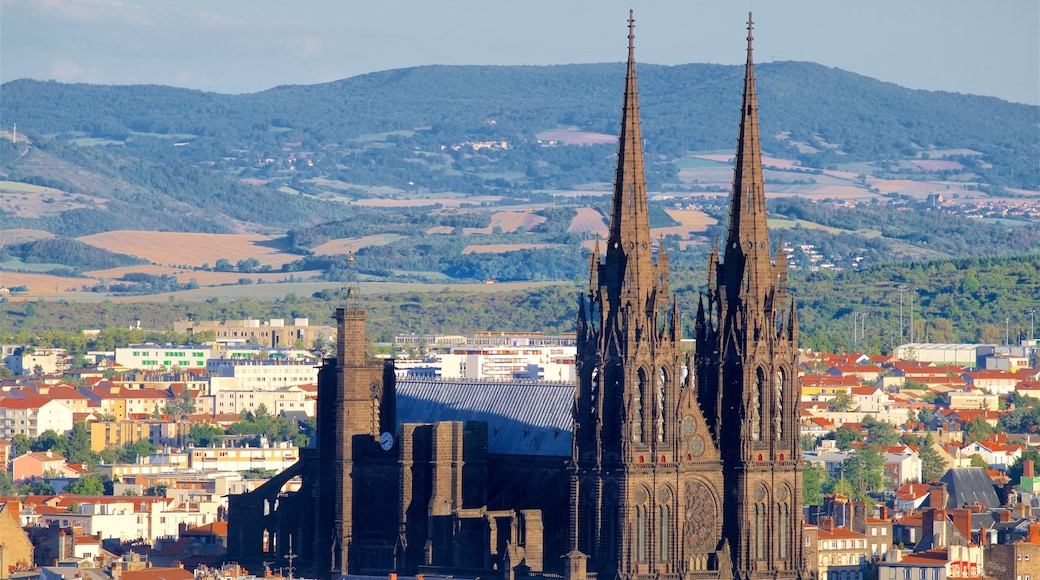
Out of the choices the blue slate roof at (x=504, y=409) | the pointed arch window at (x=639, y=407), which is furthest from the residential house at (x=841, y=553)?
the pointed arch window at (x=639, y=407)

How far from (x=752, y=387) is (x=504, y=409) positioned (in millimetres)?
11187

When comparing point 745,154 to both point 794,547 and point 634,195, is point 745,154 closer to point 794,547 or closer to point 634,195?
point 634,195

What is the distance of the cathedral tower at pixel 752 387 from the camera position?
108312 millimetres

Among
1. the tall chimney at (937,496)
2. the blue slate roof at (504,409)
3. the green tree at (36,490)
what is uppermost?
the blue slate roof at (504,409)

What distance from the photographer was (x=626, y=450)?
105500 millimetres

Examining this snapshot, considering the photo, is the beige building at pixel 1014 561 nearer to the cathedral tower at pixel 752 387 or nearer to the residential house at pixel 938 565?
the residential house at pixel 938 565

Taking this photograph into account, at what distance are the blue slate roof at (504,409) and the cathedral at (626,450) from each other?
0.29 feet

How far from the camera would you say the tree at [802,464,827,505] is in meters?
178

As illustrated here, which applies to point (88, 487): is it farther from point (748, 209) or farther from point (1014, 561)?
point (748, 209)

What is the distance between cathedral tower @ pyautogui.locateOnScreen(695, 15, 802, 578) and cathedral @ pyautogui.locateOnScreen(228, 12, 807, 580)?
61 mm

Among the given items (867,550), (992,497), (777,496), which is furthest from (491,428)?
(992,497)

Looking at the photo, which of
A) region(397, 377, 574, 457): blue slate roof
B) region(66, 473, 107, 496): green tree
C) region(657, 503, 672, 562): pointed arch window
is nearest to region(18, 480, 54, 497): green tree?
region(66, 473, 107, 496): green tree

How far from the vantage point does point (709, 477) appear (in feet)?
355

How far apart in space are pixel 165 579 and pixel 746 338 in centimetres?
2164
